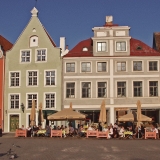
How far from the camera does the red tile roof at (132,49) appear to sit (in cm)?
4322

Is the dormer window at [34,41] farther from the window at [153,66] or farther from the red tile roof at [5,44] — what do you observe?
the window at [153,66]

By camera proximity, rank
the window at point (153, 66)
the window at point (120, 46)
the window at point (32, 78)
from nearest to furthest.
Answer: the window at point (153, 66) < the window at point (120, 46) < the window at point (32, 78)

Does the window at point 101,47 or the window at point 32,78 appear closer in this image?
the window at point 101,47

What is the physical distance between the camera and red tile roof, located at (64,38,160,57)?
43.2m

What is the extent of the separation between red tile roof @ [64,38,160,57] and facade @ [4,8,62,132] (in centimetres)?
225

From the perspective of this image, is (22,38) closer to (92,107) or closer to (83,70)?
(83,70)

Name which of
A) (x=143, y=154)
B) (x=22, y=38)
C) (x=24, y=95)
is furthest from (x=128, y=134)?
(x=22, y=38)

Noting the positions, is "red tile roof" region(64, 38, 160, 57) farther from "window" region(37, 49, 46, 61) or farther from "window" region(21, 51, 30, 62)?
"window" region(21, 51, 30, 62)

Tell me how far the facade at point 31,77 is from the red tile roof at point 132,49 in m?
2.25

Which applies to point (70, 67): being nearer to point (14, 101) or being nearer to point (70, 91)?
point (70, 91)

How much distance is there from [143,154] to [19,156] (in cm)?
590

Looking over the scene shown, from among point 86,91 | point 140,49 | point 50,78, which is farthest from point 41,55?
point 140,49

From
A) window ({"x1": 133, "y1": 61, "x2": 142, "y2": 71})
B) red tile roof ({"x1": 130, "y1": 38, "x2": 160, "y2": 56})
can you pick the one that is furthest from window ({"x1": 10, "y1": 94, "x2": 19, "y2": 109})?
red tile roof ({"x1": 130, "y1": 38, "x2": 160, "y2": 56})

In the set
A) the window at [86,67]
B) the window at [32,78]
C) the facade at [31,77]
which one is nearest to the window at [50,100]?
the facade at [31,77]
